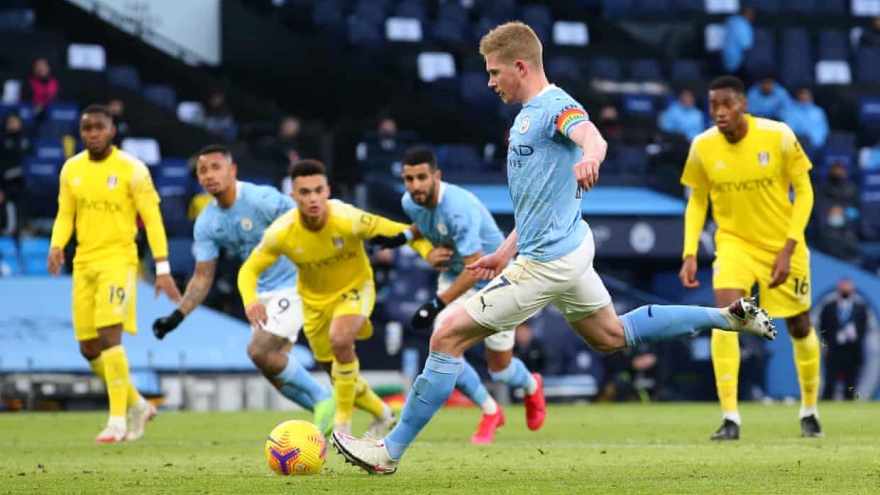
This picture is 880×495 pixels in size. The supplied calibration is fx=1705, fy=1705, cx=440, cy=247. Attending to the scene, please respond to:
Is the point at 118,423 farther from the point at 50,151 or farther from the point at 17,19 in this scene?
the point at 17,19

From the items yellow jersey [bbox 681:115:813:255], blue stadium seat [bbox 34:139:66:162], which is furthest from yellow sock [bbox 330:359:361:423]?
blue stadium seat [bbox 34:139:66:162]

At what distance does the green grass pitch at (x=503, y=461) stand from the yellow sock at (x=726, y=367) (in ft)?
1.15

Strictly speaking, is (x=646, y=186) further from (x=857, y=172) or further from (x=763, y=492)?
(x=763, y=492)

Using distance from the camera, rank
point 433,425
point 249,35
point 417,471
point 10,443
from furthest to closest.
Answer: point 249,35 < point 433,425 < point 10,443 < point 417,471

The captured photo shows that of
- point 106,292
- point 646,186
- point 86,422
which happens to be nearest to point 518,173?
point 106,292

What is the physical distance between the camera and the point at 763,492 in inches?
316

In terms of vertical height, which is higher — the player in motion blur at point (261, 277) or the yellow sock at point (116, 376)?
the player in motion blur at point (261, 277)

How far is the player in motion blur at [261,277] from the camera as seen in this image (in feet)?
43.1

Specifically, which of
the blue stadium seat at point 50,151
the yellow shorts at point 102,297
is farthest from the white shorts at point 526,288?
the blue stadium seat at point 50,151

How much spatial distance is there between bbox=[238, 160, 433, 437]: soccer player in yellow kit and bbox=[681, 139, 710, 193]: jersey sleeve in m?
2.05

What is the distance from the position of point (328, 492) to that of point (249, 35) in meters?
23.2

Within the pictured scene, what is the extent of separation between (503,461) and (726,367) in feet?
9.60

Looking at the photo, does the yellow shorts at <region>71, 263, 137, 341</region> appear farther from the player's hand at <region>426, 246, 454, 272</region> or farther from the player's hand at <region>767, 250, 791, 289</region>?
the player's hand at <region>767, 250, 791, 289</region>

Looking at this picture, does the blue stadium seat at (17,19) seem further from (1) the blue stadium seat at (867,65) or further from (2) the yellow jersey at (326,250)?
(2) the yellow jersey at (326,250)
